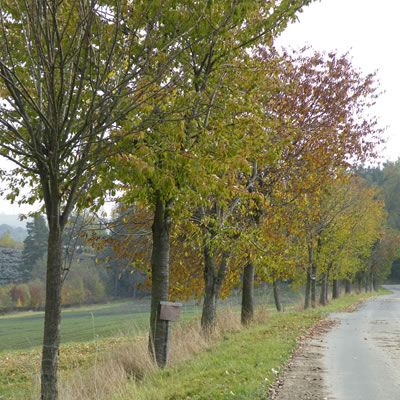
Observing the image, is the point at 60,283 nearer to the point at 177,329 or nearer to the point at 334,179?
the point at 177,329

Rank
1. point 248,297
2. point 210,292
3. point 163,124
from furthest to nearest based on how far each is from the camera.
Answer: point 248,297
point 210,292
point 163,124

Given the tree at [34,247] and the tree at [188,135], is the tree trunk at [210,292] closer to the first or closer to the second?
the tree at [188,135]

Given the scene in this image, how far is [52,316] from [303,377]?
4060 mm

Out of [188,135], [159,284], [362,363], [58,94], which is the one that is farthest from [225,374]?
[58,94]

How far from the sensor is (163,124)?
6.69m

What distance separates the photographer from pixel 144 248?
14.5 meters

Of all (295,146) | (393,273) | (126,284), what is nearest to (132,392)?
(295,146)

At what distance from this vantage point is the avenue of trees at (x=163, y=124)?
5266 mm

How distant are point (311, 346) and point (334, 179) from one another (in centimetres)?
754

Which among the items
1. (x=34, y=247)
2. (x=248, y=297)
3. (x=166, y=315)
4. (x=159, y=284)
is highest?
(x=34, y=247)

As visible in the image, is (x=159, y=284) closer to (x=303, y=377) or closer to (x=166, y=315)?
(x=166, y=315)

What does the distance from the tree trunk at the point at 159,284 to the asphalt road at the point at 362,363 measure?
288 cm

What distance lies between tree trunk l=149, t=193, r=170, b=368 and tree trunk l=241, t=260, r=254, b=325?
22.6 ft

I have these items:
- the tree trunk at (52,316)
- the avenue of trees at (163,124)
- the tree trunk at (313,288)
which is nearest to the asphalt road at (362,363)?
the avenue of trees at (163,124)
